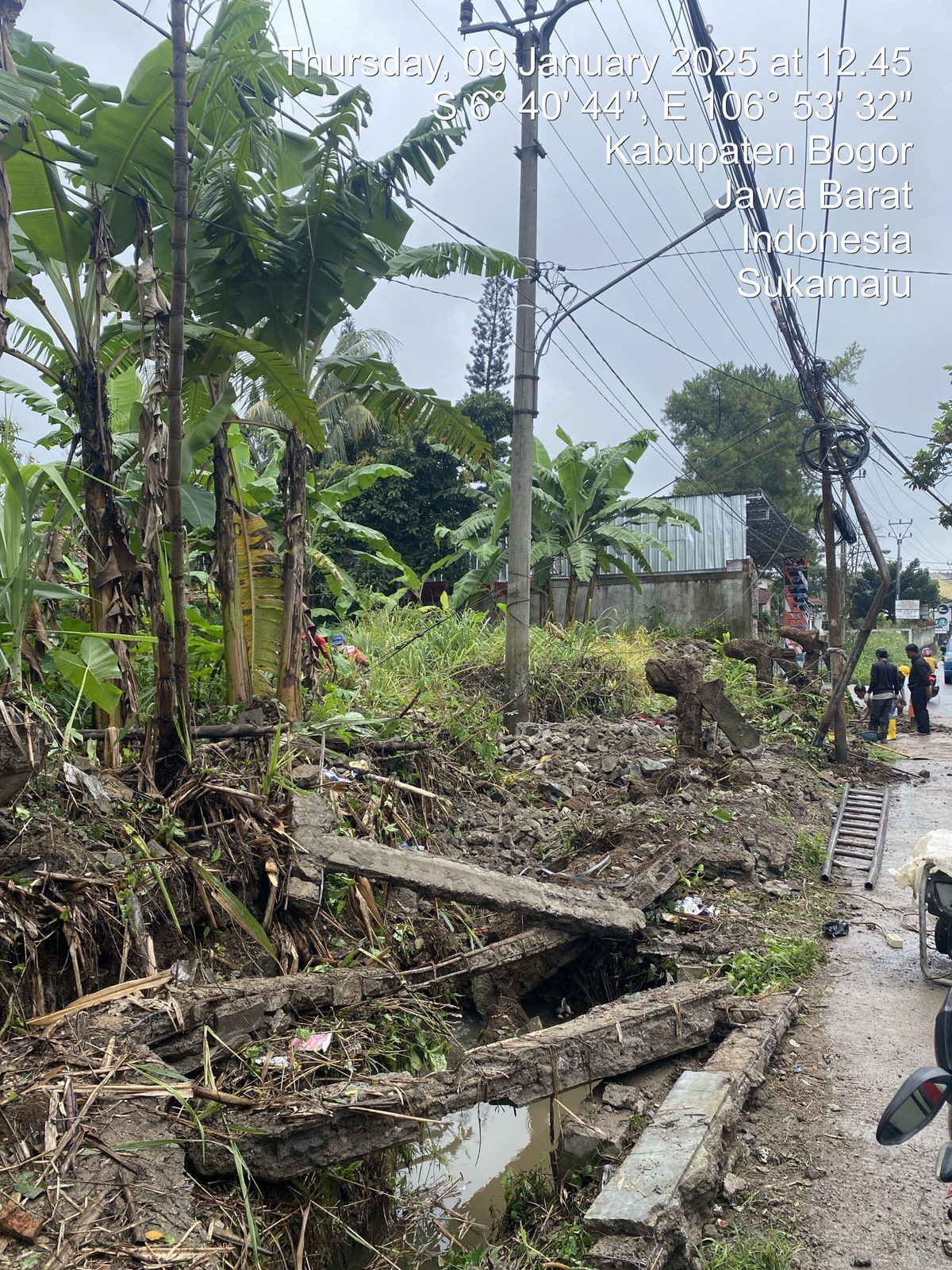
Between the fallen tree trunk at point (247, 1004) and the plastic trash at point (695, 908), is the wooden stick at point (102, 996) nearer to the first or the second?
the fallen tree trunk at point (247, 1004)

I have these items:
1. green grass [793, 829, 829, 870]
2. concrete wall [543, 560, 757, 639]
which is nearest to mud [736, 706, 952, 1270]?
green grass [793, 829, 829, 870]

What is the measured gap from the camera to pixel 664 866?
6.47 metres

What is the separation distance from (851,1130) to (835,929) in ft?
9.56

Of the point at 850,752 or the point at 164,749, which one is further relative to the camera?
the point at 850,752

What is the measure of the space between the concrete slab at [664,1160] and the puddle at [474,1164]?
0.54 metres

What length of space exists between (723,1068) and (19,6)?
5.87 metres

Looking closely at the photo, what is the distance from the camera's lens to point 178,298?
4.44 m

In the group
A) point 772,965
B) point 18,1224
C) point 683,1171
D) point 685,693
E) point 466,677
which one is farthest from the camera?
point 466,677

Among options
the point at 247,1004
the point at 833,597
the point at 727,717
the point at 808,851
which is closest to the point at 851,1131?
the point at 247,1004

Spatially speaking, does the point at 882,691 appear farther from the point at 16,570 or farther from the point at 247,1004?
the point at 16,570

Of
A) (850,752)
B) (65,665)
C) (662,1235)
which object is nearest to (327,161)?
(65,665)

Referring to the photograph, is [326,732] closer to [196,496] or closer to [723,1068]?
[196,496]

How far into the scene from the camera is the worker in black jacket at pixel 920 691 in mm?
17359

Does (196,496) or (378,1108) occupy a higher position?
(196,496)
